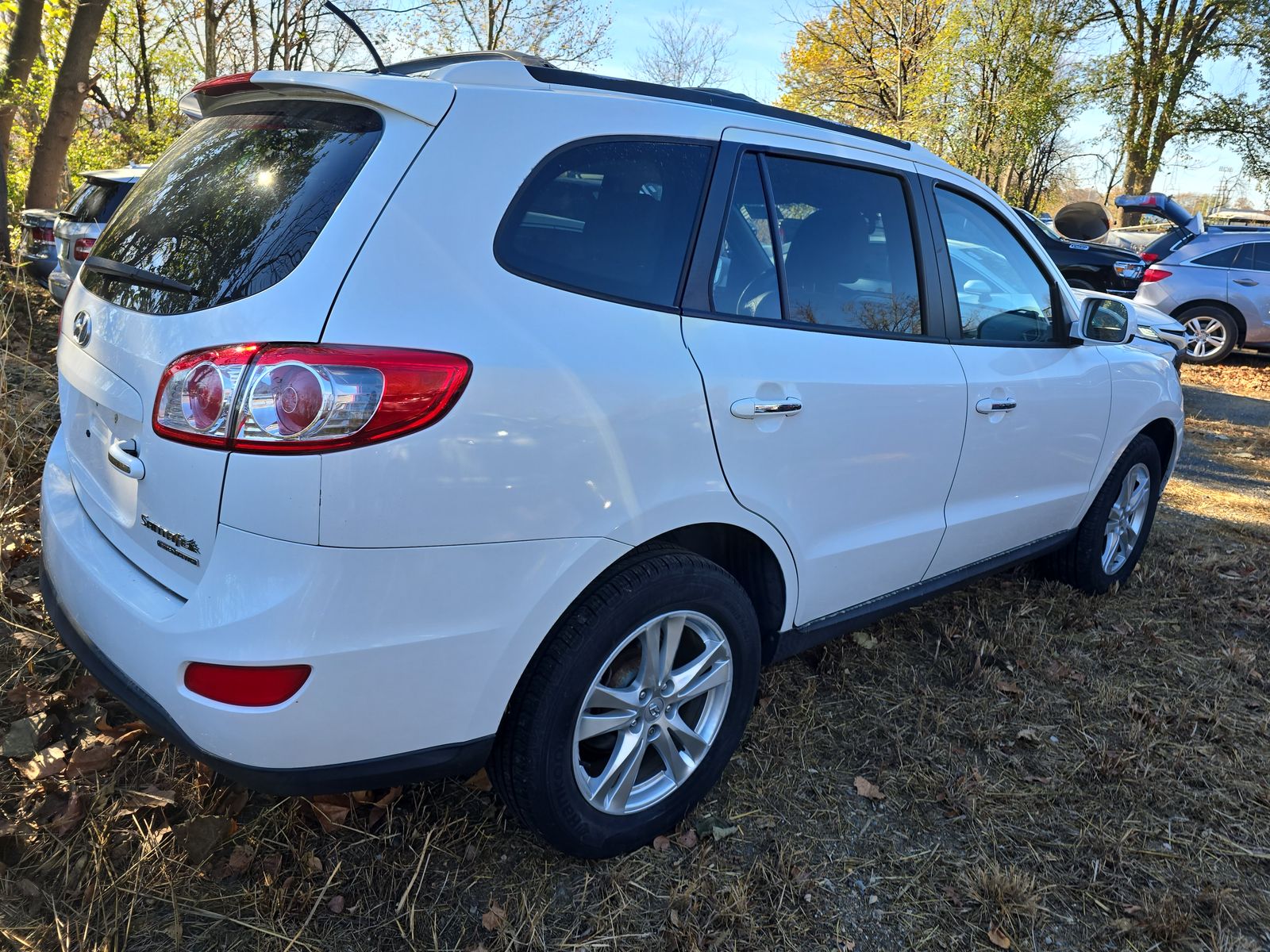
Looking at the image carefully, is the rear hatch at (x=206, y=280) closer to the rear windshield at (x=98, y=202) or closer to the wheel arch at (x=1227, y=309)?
the rear windshield at (x=98, y=202)

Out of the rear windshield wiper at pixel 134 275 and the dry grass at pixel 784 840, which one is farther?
the dry grass at pixel 784 840

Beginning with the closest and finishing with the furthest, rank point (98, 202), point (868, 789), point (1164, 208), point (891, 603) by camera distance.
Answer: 1. point (868, 789)
2. point (891, 603)
3. point (98, 202)
4. point (1164, 208)

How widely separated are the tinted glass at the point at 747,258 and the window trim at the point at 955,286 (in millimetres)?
866

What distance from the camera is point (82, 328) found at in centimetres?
217

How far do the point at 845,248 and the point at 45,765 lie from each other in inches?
105

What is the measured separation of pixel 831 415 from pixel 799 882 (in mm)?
1221

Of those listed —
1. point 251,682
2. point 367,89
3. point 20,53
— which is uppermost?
point 20,53

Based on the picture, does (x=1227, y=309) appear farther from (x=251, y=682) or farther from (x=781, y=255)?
(x=251, y=682)

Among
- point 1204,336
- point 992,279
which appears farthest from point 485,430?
point 1204,336

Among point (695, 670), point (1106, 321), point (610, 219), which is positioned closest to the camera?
point (610, 219)

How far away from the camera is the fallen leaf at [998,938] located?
218 cm

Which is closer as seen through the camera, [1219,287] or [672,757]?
[672,757]

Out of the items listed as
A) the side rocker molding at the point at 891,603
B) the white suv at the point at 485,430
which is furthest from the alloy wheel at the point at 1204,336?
the white suv at the point at 485,430

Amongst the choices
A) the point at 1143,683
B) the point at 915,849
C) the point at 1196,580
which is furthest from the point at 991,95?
the point at 915,849
